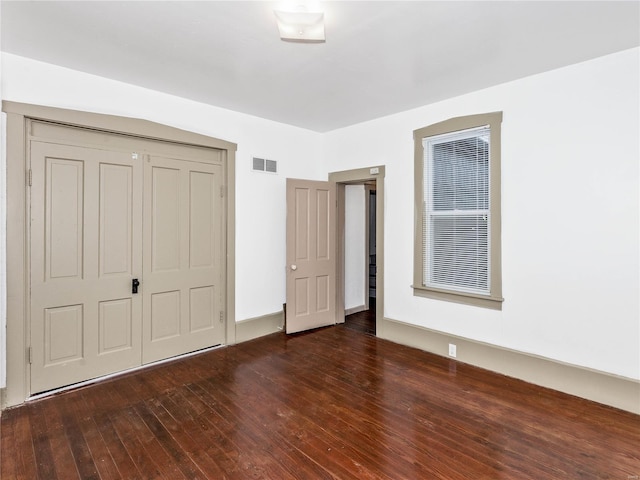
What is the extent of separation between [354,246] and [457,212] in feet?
A: 6.98

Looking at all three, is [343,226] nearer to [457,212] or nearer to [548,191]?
[457,212]

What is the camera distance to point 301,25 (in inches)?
82.6

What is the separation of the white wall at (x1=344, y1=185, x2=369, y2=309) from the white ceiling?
213cm

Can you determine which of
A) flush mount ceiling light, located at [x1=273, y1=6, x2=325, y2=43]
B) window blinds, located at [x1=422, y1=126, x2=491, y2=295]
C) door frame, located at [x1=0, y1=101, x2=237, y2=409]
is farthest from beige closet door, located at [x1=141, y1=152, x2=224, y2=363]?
window blinds, located at [x1=422, y1=126, x2=491, y2=295]

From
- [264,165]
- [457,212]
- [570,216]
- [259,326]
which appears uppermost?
[264,165]

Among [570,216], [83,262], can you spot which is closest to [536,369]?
[570,216]

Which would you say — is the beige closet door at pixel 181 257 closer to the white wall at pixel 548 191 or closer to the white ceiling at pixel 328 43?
the white wall at pixel 548 191

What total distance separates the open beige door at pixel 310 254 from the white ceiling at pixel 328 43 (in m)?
1.46

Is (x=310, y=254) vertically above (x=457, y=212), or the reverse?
(x=457, y=212)

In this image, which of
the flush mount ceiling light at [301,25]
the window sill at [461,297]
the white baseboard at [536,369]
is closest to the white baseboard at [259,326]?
the white baseboard at [536,369]

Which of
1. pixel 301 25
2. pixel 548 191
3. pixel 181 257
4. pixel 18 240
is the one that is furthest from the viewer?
pixel 181 257

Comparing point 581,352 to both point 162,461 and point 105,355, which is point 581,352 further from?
point 105,355

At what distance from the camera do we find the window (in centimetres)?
338

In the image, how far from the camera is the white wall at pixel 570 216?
2.64m
